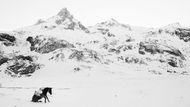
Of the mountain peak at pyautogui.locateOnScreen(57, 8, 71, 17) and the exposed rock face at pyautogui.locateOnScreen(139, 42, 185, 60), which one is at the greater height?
the mountain peak at pyautogui.locateOnScreen(57, 8, 71, 17)

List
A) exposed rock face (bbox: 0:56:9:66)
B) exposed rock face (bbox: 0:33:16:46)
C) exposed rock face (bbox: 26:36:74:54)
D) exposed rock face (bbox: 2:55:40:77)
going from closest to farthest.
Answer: exposed rock face (bbox: 2:55:40:77), exposed rock face (bbox: 0:56:9:66), exposed rock face (bbox: 0:33:16:46), exposed rock face (bbox: 26:36:74:54)

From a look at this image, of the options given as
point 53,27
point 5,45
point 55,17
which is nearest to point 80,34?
point 53,27

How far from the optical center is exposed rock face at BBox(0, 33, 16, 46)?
69.8 m

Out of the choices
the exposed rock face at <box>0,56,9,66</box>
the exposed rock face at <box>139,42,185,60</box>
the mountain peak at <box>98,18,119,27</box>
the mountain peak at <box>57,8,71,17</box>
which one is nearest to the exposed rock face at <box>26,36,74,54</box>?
the exposed rock face at <box>0,56,9,66</box>

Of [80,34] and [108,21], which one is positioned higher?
[108,21]

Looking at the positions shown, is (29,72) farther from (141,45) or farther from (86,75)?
(141,45)

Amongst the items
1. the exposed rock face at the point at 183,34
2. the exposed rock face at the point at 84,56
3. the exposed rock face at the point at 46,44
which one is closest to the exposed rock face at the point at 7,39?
the exposed rock face at the point at 46,44

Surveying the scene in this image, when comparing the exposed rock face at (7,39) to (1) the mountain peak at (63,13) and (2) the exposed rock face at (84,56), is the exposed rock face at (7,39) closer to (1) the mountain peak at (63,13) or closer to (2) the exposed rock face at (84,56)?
(2) the exposed rock face at (84,56)

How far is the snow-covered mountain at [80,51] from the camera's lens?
56281 millimetres

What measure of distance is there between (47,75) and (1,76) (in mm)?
10959

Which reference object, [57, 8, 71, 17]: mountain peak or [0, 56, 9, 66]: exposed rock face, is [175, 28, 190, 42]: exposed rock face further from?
[0, 56, 9, 66]: exposed rock face

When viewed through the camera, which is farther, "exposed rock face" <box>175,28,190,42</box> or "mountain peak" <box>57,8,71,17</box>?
"mountain peak" <box>57,8,71,17</box>

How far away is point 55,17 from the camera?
392 ft

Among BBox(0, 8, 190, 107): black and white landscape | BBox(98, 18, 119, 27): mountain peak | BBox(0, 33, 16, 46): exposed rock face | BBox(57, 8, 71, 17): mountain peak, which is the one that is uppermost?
BBox(57, 8, 71, 17): mountain peak
